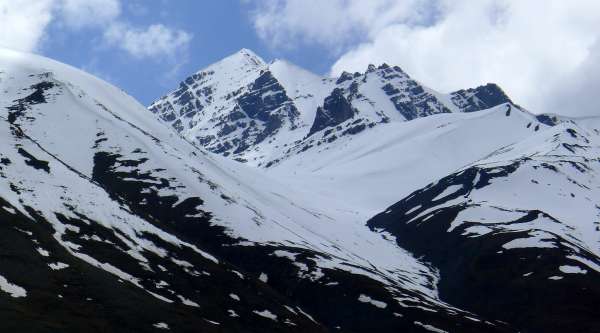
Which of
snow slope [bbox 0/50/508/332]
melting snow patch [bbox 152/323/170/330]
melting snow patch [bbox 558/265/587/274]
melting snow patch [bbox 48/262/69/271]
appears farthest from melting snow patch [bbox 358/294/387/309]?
melting snow patch [bbox 48/262/69/271]

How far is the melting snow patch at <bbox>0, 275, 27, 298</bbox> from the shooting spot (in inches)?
3375

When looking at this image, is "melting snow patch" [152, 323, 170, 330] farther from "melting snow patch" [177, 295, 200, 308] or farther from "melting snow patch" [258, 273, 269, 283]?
"melting snow patch" [258, 273, 269, 283]

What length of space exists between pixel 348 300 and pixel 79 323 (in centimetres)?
7918

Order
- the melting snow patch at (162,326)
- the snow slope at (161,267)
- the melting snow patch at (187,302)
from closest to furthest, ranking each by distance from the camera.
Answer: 1. the melting snow patch at (162,326)
2. the snow slope at (161,267)
3. the melting snow patch at (187,302)

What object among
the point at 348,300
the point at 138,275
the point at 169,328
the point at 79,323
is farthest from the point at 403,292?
the point at 79,323

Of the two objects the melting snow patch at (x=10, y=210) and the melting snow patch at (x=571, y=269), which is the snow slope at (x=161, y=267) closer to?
the melting snow patch at (x=10, y=210)

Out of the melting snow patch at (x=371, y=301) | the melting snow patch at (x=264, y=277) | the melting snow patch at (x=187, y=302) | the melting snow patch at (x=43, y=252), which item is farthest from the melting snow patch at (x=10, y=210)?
the melting snow patch at (x=371, y=301)

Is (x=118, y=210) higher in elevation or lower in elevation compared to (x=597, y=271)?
lower

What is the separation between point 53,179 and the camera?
5733 inches

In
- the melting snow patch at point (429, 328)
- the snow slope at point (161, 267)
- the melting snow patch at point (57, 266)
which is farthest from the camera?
the melting snow patch at point (429, 328)

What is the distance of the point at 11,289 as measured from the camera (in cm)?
8706

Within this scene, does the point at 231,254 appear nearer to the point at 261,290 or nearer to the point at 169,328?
the point at 261,290

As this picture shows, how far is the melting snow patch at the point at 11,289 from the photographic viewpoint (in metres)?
85.7

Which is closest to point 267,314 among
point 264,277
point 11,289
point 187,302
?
point 187,302
